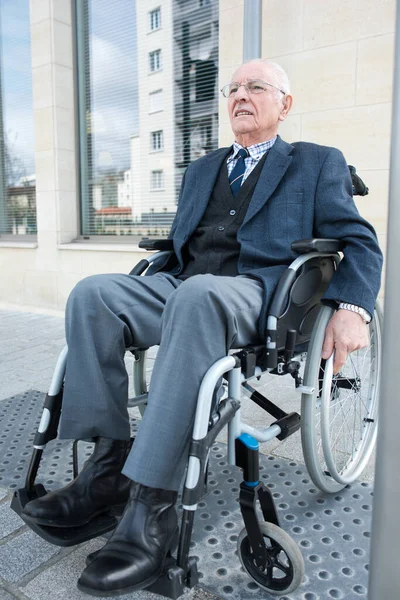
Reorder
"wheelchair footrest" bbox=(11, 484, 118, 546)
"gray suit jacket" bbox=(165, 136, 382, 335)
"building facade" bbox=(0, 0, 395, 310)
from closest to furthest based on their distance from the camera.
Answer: "wheelchair footrest" bbox=(11, 484, 118, 546), "gray suit jacket" bbox=(165, 136, 382, 335), "building facade" bbox=(0, 0, 395, 310)

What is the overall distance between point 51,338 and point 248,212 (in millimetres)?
3130

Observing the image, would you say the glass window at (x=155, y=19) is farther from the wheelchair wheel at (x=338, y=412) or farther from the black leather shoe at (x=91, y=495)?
the black leather shoe at (x=91, y=495)

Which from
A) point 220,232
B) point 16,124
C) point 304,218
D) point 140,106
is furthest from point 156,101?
point 304,218

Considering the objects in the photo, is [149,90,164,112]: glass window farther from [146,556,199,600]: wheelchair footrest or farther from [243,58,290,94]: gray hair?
[146,556,199,600]: wheelchair footrest

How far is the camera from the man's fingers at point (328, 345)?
1.65 meters

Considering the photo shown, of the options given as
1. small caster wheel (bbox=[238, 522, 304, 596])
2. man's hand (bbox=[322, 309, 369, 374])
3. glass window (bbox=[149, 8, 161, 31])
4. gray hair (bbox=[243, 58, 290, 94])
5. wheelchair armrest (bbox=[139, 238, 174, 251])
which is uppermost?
glass window (bbox=[149, 8, 161, 31])

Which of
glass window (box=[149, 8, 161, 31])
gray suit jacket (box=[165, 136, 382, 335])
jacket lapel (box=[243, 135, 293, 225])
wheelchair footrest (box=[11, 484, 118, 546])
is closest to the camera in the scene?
wheelchair footrest (box=[11, 484, 118, 546])

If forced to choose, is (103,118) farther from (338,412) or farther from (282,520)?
(282,520)

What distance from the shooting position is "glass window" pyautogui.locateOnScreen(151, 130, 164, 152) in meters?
5.37

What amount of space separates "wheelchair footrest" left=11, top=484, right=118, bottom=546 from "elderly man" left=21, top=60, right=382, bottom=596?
0.09 feet

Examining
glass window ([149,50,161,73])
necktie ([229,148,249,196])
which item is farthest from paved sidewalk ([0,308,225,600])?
glass window ([149,50,161,73])

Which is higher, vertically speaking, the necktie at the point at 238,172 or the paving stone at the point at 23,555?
the necktie at the point at 238,172

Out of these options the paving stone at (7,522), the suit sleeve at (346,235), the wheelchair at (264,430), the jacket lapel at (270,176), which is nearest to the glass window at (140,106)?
the jacket lapel at (270,176)

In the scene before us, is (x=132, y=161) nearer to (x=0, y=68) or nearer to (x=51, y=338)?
(x=51, y=338)
